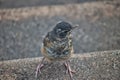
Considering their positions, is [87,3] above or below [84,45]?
above

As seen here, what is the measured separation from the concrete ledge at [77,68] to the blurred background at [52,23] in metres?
2.03

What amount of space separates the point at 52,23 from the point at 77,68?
12.3 ft

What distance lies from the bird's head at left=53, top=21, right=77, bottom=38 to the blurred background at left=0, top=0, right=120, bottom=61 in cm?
285

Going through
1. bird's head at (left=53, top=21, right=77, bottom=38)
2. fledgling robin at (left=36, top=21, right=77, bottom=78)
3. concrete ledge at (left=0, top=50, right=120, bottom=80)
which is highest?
bird's head at (left=53, top=21, right=77, bottom=38)

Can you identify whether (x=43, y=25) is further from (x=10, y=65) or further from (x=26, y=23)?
(x=10, y=65)

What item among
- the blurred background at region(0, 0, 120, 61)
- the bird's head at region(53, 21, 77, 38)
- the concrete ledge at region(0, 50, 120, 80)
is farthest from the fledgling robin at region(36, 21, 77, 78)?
the blurred background at region(0, 0, 120, 61)

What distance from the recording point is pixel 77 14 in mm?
10523

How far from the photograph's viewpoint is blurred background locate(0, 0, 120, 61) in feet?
29.8

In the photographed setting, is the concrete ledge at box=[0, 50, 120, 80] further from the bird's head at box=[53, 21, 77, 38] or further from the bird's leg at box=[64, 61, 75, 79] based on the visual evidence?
the bird's head at box=[53, 21, 77, 38]

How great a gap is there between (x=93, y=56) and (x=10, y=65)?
159cm

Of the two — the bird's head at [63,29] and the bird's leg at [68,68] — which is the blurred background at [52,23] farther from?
the bird's head at [63,29]

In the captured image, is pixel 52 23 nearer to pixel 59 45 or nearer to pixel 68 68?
pixel 68 68

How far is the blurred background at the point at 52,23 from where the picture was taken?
909 cm

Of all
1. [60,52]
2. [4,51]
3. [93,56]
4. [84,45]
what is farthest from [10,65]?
[84,45]
